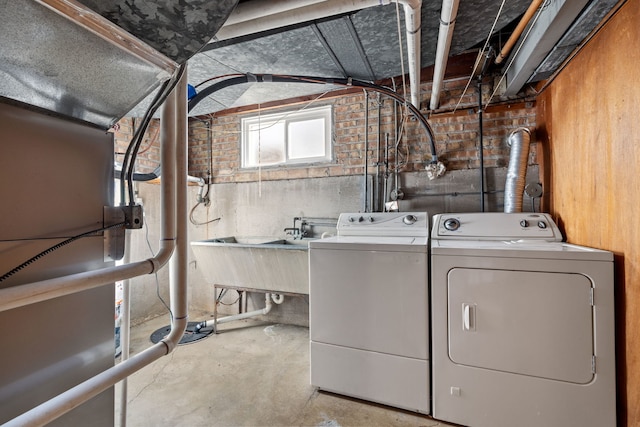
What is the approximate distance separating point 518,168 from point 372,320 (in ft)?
5.34

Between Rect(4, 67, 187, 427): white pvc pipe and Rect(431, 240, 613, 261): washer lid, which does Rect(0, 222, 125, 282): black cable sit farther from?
Rect(431, 240, 613, 261): washer lid

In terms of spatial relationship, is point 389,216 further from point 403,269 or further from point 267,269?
point 267,269

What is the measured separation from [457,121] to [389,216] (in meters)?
1.12

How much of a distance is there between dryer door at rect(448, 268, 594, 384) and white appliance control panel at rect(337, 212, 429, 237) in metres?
0.66

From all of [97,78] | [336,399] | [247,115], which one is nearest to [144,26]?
[97,78]

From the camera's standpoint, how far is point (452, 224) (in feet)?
6.76

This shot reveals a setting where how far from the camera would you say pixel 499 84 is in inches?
89.6

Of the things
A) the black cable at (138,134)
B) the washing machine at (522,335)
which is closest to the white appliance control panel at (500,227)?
the washing machine at (522,335)

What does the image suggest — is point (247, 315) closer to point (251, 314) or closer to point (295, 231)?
point (251, 314)

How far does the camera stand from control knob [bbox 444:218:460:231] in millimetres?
2041

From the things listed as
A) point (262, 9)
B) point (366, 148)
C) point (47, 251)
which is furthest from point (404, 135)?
point (47, 251)

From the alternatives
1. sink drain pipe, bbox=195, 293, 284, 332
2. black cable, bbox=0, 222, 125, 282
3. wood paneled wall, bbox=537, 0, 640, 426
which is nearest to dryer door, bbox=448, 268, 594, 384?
wood paneled wall, bbox=537, 0, 640, 426

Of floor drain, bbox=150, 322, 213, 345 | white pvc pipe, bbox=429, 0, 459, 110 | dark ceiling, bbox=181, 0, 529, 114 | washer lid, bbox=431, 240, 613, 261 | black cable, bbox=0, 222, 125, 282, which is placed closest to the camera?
black cable, bbox=0, 222, 125, 282

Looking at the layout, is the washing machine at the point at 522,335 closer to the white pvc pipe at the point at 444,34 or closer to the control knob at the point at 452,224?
the control knob at the point at 452,224
